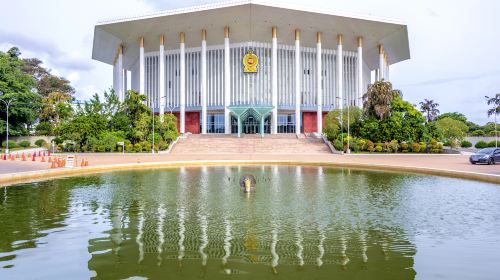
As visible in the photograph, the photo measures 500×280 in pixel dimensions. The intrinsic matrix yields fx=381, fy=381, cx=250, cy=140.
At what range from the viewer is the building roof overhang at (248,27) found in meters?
52.2

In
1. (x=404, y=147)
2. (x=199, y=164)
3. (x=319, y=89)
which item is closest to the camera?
(x=199, y=164)

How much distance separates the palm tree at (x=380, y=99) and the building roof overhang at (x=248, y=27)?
46.5 feet

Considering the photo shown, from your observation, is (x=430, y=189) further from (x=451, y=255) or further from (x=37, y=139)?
(x=37, y=139)

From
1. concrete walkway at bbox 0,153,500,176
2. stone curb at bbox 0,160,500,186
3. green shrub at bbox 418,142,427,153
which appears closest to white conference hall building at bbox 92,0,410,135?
green shrub at bbox 418,142,427,153

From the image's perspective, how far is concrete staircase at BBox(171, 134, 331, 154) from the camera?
145 feet

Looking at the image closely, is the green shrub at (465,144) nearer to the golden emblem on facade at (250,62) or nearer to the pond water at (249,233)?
the golden emblem on facade at (250,62)

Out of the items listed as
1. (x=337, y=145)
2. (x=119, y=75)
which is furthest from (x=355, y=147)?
(x=119, y=75)

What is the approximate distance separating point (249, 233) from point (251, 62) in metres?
56.0

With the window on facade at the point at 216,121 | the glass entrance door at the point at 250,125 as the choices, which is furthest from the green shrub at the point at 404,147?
the window on facade at the point at 216,121

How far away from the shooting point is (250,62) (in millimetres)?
62375

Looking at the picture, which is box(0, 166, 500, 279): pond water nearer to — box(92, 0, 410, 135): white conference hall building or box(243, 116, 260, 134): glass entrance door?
box(92, 0, 410, 135): white conference hall building

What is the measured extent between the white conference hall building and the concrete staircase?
672 centimetres

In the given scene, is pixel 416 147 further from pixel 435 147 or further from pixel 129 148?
pixel 129 148

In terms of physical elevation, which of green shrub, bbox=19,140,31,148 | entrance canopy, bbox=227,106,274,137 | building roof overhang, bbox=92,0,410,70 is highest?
building roof overhang, bbox=92,0,410,70
